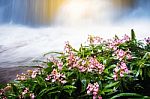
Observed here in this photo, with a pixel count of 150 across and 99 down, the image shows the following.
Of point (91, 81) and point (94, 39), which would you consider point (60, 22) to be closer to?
point (94, 39)

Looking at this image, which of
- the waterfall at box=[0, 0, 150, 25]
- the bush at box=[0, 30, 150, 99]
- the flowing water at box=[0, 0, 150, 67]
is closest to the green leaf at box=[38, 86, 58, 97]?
the bush at box=[0, 30, 150, 99]

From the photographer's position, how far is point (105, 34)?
7.29m

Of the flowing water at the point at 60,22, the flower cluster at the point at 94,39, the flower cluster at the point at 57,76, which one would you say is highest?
the flowing water at the point at 60,22

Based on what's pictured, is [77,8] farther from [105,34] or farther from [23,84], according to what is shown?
[23,84]

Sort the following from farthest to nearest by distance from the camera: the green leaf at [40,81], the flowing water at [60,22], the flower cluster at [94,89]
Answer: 1. the flowing water at [60,22]
2. the green leaf at [40,81]
3. the flower cluster at [94,89]

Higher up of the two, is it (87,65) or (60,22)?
(60,22)

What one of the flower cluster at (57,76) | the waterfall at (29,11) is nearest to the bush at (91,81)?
the flower cluster at (57,76)

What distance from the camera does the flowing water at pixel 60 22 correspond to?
691 centimetres

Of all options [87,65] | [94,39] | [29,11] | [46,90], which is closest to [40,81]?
[46,90]

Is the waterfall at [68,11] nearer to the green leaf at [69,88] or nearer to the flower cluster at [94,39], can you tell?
the flower cluster at [94,39]

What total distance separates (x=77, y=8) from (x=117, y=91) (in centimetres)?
764

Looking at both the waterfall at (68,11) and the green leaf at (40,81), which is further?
the waterfall at (68,11)

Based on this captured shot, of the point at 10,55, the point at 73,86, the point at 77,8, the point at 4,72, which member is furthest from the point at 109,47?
the point at 77,8

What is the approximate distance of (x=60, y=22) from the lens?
9.11m
